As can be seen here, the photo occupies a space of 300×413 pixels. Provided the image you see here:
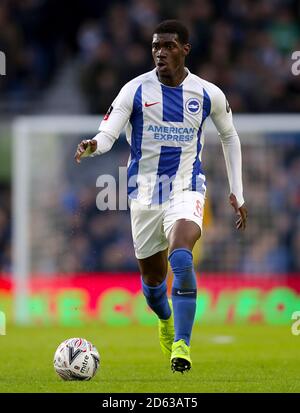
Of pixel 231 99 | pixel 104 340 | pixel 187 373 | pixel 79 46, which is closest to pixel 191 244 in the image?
pixel 187 373

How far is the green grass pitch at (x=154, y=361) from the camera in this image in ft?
25.1

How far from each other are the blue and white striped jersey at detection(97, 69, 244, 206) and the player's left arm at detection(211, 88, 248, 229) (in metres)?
0.02

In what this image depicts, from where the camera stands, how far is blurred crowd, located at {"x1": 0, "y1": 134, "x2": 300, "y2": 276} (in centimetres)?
1563

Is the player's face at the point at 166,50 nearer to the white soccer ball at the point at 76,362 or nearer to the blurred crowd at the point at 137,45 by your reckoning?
the white soccer ball at the point at 76,362

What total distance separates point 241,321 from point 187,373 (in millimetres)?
6972

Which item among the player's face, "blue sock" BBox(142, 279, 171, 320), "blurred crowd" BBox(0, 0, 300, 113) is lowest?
"blue sock" BBox(142, 279, 171, 320)

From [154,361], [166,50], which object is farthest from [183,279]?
[154,361]

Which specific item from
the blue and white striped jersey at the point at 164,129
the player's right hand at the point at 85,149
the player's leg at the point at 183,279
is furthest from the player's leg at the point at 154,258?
the player's right hand at the point at 85,149

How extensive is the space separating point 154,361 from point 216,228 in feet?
20.2

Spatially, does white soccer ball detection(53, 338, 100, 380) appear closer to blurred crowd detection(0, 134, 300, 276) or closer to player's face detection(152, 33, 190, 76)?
player's face detection(152, 33, 190, 76)

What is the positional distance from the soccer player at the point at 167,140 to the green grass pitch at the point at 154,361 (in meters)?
0.61

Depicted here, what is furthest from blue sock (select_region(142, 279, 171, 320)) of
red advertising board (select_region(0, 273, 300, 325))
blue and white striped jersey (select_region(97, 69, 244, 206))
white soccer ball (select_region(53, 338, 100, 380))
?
red advertising board (select_region(0, 273, 300, 325))

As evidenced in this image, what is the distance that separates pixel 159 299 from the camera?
9.15m

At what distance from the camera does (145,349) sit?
11211 millimetres
